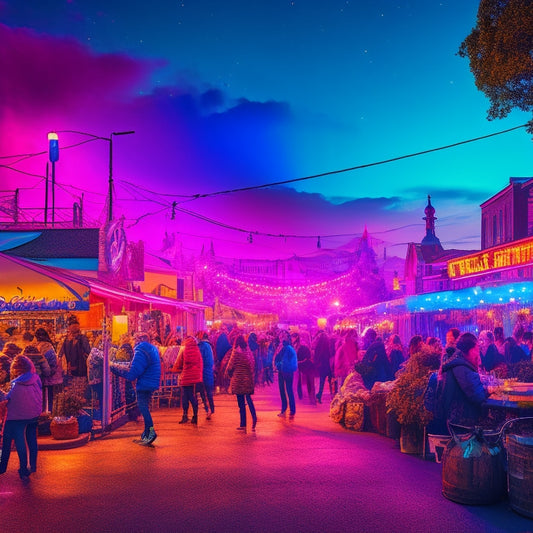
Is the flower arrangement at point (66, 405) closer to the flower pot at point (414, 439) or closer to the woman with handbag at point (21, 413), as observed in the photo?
the woman with handbag at point (21, 413)

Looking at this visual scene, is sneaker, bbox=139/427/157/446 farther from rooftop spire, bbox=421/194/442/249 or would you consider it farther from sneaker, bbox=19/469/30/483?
rooftop spire, bbox=421/194/442/249

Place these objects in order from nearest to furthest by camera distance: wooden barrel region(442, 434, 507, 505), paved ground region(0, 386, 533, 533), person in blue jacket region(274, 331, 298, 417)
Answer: paved ground region(0, 386, 533, 533) → wooden barrel region(442, 434, 507, 505) → person in blue jacket region(274, 331, 298, 417)

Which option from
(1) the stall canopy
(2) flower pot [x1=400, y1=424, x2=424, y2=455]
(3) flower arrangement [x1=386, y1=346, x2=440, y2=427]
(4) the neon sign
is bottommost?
(2) flower pot [x1=400, y1=424, x2=424, y2=455]

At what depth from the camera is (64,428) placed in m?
10.4

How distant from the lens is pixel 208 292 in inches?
1604

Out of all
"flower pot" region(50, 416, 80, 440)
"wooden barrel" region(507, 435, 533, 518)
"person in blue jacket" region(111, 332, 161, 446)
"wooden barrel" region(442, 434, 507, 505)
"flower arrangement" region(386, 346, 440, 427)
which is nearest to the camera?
"wooden barrel" region(507, 435, 533, 518)

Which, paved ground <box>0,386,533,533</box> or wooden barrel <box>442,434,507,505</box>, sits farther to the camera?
wooden barrel <box>442,434,507,505</box>

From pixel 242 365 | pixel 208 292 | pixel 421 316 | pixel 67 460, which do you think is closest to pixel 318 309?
pixel 208 292

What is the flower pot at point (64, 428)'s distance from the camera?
34.2 ft

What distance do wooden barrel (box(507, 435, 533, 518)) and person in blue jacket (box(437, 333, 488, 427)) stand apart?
127cm

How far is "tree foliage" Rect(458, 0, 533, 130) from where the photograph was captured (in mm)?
9320

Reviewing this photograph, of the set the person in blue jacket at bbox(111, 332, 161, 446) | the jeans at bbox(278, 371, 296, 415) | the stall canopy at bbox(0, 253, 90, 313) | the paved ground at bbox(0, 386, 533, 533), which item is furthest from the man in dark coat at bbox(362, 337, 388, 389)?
the stall canopy at bbox(0, 253, 90, 313)

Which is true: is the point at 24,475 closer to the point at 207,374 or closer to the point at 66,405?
the point at 66,405

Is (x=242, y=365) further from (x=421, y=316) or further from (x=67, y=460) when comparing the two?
(x=421, y=316)
